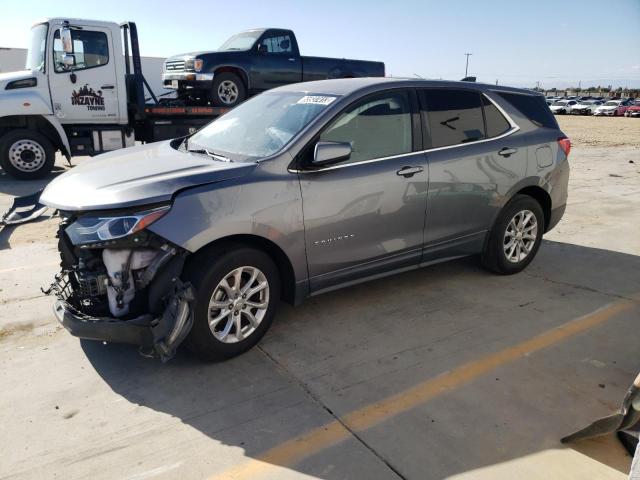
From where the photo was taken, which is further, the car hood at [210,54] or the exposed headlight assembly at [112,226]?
the car hood at [210,54]

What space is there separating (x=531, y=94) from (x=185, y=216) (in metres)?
3.94

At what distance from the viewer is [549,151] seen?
521 centimetres

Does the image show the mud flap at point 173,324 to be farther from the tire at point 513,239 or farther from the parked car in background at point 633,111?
the parked car in background at point 633,111

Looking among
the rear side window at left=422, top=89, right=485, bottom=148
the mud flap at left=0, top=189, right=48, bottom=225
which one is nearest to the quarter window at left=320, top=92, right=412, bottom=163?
the rear side window at left=422, top=89, right=485, bottom=148

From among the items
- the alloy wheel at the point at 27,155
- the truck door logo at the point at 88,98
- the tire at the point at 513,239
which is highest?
the truck door logo at the point at 88,98

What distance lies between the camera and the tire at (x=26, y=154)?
9938 mm

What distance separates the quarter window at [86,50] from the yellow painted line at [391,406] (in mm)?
9374

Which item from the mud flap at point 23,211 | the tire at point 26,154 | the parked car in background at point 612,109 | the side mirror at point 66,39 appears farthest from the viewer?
the parked car in background at point 612,109

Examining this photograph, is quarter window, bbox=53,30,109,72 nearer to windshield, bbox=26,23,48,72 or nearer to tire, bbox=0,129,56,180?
windshield, bbox=26,23,48,72

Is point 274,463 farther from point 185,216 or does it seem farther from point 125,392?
point 185,216

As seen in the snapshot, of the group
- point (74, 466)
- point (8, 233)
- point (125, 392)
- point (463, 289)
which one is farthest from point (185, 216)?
point (8, 233)

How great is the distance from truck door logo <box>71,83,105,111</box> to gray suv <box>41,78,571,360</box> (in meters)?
6.59

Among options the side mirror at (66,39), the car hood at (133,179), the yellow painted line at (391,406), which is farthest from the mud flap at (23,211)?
the yellow painted line at (391,406)

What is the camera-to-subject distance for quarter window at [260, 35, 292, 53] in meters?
11.8
